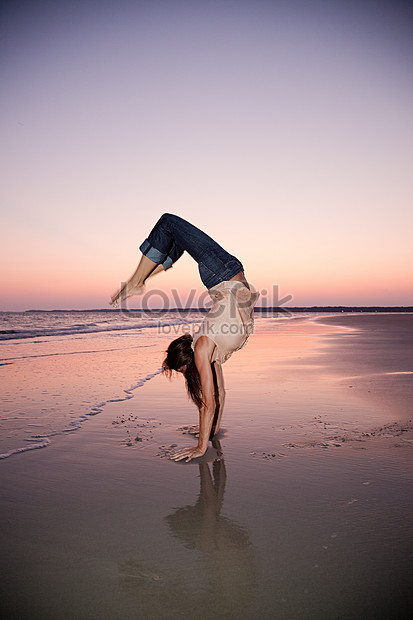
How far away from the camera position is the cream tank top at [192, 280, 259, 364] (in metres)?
3.63

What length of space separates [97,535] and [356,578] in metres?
1.25

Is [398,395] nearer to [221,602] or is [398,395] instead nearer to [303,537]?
[303,537]

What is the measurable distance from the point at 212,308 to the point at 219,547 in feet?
6.51

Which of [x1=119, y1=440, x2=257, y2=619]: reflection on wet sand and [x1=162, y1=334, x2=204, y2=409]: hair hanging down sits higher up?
[x1=162, y1=334, x2=204, y2=409]: hair hanging down

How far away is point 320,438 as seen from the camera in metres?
3.94

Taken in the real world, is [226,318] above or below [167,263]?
below

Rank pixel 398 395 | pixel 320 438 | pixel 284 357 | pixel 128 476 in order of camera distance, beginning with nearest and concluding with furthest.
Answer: pixel 128 476 < pixel 320 438 < pixel 398 395 < pixel 284 357

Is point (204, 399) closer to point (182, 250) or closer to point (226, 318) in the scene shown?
point (226, 318)

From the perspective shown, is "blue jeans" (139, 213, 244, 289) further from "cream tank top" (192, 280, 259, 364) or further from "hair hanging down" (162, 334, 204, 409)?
"hair hanging down" (162, 334, 204, 409)

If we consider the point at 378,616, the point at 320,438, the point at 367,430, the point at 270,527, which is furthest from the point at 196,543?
the point at 367,430

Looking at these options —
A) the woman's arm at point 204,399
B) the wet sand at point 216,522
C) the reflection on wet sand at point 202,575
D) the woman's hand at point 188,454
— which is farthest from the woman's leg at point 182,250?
the reflection on wet sand at point 202,575

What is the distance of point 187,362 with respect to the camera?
3887 mm

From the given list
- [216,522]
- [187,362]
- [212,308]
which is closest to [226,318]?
[212,308]

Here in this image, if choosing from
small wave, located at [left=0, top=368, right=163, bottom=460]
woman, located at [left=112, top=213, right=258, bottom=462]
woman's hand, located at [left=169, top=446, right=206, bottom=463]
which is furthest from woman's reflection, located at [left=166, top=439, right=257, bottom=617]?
small wave, located at [left=0, top=368, right=163, bottom=460]
